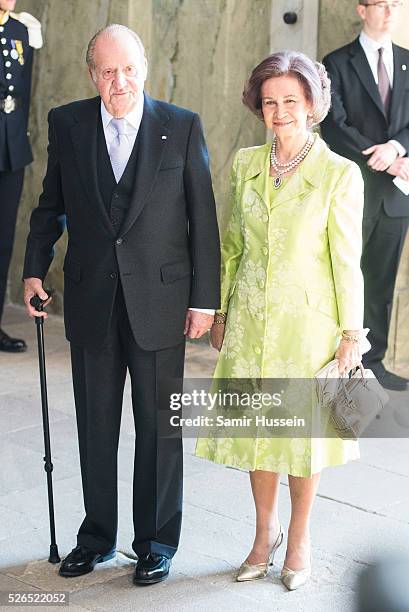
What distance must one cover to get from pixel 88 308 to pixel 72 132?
1.60ft

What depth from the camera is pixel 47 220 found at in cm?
296

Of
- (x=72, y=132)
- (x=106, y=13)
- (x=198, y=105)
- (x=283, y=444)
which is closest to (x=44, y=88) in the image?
(x=106, y=13)

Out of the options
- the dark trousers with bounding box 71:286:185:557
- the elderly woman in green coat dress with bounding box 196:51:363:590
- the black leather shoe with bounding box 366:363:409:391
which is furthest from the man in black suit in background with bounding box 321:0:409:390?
the dark trousers with bounding box 71:286:185:557

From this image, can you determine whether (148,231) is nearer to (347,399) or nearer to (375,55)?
(347,399)

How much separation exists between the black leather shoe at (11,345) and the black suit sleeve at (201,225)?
3.18 metres

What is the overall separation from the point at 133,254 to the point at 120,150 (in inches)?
11.3

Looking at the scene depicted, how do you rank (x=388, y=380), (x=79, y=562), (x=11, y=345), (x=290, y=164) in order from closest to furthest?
(x=290, y=164) → (x=79, y=562) → (x=388, y=380) → (x=11, y=345)

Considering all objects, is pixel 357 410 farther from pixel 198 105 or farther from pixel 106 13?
pixel 106 13

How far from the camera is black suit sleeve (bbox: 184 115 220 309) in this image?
2801 millimetres

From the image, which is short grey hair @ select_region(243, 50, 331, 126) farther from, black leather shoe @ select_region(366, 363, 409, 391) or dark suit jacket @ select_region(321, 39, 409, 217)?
black leather shoe @ select_region(366, 363, 409, 391)

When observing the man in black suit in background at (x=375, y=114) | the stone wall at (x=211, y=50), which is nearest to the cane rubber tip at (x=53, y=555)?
the man in black suit in background at (x=375, y=114)

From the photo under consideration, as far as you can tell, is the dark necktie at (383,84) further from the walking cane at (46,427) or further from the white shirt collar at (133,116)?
the walking cane at (46,427)

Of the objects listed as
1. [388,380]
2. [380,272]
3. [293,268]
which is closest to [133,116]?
[293,268]

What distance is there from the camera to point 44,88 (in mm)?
6625
